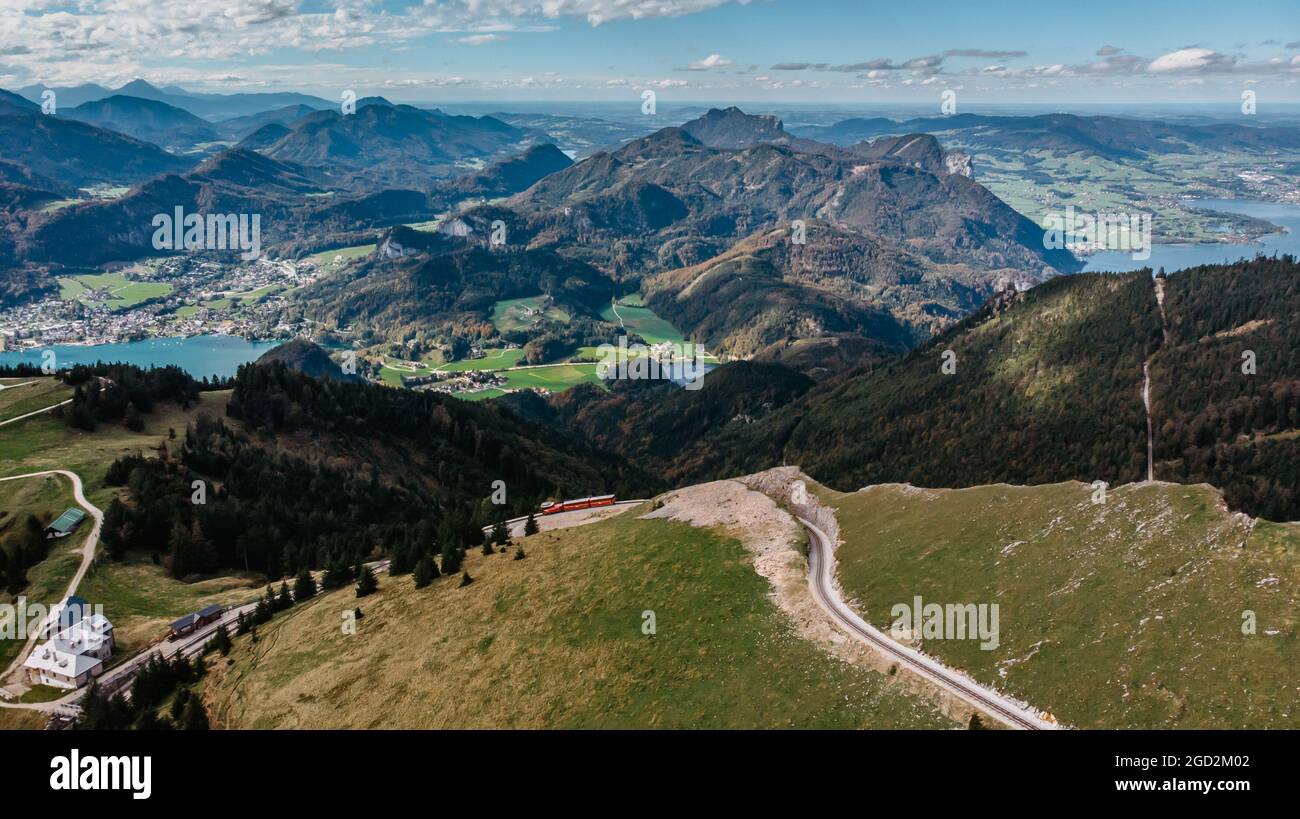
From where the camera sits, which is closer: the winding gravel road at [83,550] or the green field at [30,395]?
the winding gravel road at [83,550]

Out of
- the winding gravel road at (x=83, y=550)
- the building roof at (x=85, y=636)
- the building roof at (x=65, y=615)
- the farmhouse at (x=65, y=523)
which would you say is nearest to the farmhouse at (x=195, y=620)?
the building roof at (x=85, y=636)

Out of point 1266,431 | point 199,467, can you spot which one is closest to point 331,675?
point 199,467

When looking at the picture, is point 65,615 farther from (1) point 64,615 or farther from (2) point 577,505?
(2) point 577,505

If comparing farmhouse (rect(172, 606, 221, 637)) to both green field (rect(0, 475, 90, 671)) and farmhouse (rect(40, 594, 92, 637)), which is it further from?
green field (rect(0, 475, 90, 671))

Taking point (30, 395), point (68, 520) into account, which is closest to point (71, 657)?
point (68, 520)

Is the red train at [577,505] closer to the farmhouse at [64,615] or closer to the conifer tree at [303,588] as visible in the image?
the conifer tree at [303,588]

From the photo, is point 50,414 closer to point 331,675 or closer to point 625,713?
point 331,675

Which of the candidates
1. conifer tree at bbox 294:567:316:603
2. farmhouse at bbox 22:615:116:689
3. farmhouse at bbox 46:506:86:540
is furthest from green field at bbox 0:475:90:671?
conifer tree at bbox 294:567:316:603
